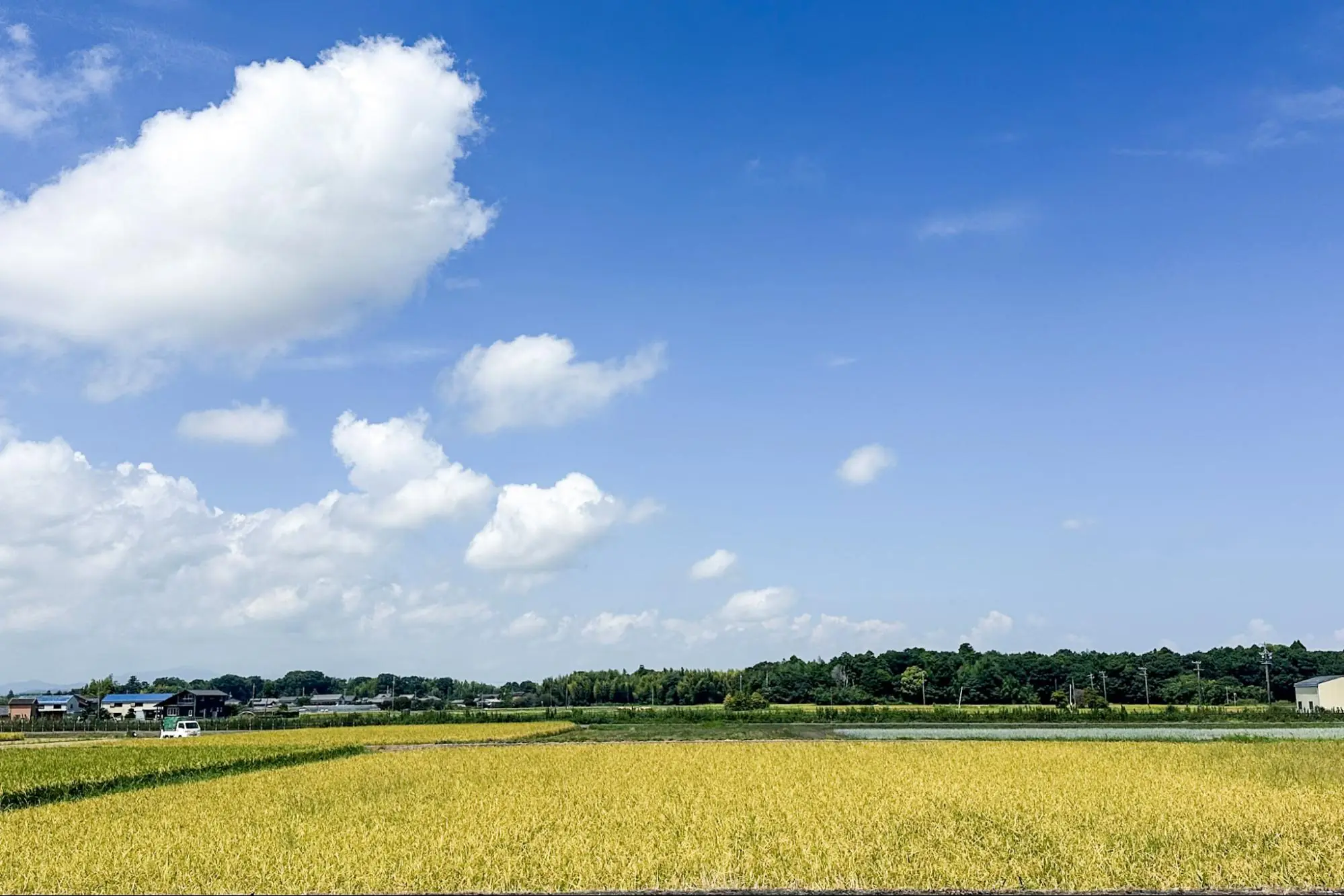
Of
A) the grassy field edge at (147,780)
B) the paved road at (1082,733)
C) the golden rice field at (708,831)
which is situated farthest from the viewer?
the paved road at (1082,733)

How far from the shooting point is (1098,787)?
83.5ft

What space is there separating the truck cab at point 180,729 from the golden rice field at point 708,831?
48.7m

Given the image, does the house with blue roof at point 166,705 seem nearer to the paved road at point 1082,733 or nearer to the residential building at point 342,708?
the residential building at point 342,708

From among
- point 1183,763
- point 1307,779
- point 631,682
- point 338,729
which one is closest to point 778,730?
point 338,729

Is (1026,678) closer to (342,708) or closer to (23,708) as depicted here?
(342,708)

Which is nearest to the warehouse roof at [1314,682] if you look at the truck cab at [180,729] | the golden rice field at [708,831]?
the golden rice field at [708,831]

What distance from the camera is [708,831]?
18.8 meters

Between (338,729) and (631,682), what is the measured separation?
116958 millimetres

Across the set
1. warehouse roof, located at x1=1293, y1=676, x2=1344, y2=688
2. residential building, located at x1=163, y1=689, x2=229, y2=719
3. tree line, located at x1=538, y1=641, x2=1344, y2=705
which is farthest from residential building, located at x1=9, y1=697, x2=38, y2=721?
warehouse roof, located at x1=1293, y1=676, x2=1344, y2=688

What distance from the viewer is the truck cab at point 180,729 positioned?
7431 cm

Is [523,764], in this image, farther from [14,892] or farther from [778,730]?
[778,730]

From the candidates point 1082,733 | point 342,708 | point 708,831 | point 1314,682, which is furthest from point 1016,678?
point 708,831

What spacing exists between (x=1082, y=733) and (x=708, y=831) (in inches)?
2040

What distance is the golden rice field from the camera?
49.2 ft
